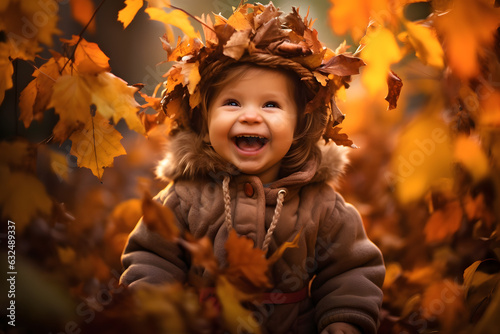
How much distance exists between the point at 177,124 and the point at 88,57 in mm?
379

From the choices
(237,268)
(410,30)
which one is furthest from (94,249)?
(410,30)

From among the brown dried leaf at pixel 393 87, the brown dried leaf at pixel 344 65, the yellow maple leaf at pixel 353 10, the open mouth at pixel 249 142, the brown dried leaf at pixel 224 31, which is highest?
the yellow maple leaf at pixel 353 10

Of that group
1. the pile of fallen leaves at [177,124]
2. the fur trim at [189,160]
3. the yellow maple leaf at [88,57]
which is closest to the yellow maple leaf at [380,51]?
the pile of fallen leaves at [177,124]

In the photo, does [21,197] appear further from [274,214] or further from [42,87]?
[274,214]

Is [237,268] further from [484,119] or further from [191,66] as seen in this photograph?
[484,119]

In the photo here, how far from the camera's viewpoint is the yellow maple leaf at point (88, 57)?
1192 mm

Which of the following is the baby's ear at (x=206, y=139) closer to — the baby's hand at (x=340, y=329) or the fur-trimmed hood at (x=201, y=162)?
the fur-trimmed hood at (x=201, y=162)

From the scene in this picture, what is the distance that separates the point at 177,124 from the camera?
1497mm

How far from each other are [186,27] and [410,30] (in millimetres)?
698

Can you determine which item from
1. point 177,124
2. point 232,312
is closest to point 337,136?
point 177,124

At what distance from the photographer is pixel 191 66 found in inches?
49.9

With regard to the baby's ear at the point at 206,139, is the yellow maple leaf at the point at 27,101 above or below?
above

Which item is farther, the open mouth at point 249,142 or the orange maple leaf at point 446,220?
the orange maple leaf at point 446,220

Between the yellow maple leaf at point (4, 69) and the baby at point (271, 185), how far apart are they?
444mm
